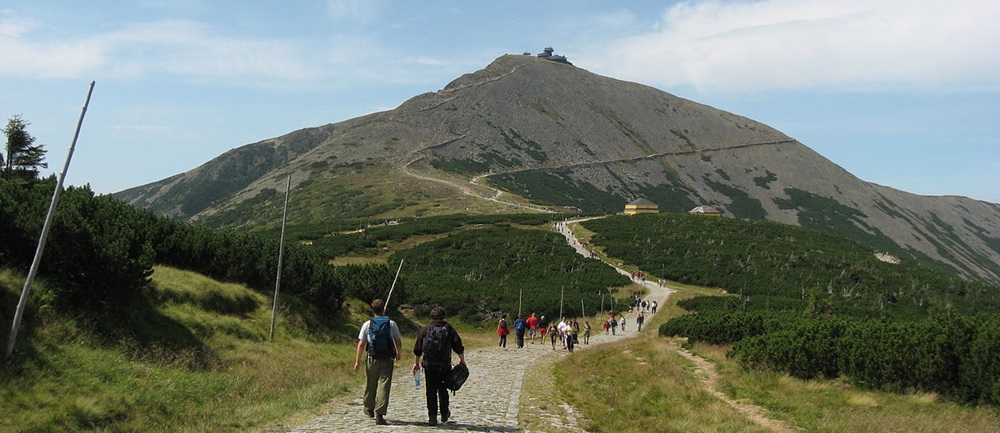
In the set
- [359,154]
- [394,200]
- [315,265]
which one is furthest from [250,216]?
[315,265]

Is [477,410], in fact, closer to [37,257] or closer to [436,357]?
[436,357]

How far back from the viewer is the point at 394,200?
403 feet

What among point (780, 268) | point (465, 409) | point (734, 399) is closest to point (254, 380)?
point (465, 409)

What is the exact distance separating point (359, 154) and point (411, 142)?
1751cm

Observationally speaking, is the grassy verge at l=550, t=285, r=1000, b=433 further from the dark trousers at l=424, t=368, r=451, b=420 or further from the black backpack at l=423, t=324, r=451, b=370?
the black backpack at l=423, t=324, r=451, b=370

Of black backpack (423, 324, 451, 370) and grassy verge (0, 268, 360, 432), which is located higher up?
black backpack (423, 324, 451, 370)

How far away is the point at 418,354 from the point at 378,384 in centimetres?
79

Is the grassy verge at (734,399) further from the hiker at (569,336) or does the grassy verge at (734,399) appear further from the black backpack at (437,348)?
the hiker at (569,336)

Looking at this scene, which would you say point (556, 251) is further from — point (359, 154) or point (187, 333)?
point (359, 154)

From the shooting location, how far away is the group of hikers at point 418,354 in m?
10.6

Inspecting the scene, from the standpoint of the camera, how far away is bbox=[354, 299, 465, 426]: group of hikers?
10602 millimetres

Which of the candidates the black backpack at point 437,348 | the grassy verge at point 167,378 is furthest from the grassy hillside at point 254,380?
the black backpack at point 437,348

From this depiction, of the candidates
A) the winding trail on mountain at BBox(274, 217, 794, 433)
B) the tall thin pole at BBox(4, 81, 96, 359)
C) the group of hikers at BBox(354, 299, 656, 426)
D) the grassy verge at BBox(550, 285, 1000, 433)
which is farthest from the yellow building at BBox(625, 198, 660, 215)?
the tall thin pole at BBox(4, 81, 96, 359)

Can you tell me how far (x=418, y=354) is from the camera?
1102cm
